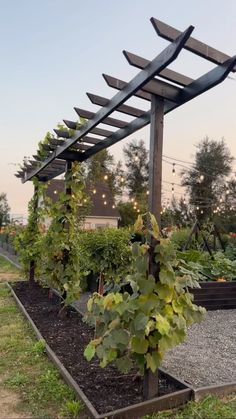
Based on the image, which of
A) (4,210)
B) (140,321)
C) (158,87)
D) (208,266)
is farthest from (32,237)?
(4,210)

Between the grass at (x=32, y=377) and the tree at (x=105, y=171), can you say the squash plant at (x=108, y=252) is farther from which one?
the tree at (x=105, y=171)

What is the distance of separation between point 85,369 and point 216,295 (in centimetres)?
296

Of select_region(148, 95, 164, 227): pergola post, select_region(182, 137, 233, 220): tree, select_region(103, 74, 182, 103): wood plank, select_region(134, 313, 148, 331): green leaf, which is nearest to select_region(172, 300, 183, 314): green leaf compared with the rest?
select_region(134, 313, 148, 331): green leaf

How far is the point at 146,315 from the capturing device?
213 cm

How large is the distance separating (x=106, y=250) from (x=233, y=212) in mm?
17602

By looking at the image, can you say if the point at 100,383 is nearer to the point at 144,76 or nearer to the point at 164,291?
the point at 164,291

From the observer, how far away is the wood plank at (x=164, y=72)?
2.35 meters

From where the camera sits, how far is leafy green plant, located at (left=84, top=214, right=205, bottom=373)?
2133 mm

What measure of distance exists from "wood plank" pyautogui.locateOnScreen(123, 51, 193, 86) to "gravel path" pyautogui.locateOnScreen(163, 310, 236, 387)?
7.46 ft

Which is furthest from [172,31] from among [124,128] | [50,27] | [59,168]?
[50,27]

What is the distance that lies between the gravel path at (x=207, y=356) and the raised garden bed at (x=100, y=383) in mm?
293

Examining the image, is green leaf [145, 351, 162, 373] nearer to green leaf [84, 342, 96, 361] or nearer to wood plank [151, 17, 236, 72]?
green leaf [84, 342, 96, 361]

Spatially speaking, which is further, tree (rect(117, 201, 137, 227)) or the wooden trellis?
tree (rect(117, 201, 137, 227))

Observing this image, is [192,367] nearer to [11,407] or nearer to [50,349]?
[50,349]
